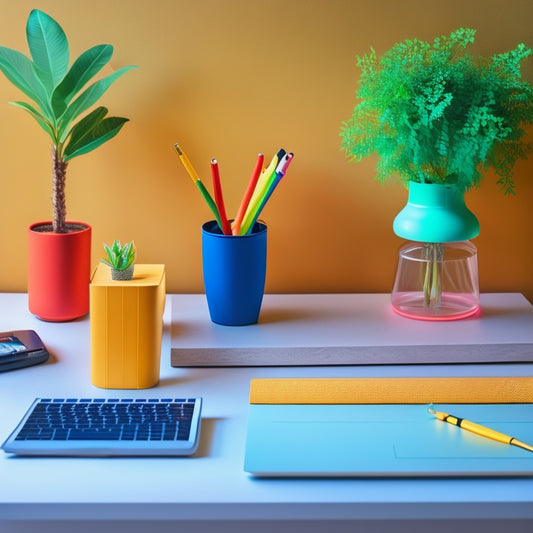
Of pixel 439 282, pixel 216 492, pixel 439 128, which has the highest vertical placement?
pixel 439 128

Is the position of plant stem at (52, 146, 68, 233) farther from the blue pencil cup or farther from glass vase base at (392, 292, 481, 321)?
glass vase base at (392, 292, 481, 321)

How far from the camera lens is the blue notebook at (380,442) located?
2.63 feet

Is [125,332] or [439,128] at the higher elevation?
[439,128]

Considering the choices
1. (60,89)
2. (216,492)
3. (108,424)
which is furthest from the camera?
(60,89)

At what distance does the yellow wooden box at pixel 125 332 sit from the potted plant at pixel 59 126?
0.20 m

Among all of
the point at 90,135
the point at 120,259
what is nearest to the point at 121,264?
the point at 120,259

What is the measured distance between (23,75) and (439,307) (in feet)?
2.32

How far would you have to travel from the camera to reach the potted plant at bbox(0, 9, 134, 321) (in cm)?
114

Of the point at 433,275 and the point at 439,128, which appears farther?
the point at 433,275

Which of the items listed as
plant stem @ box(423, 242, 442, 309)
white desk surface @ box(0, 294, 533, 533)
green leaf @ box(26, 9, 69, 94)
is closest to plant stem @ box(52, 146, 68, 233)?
green leaf @ box(26, 9, 69, 94)

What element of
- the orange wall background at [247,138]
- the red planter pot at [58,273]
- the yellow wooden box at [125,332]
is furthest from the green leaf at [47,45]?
the yellow wooden box at [125,332]

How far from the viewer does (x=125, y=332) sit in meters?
0.99

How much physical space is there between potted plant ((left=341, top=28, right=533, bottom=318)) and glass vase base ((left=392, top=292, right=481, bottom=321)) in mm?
12

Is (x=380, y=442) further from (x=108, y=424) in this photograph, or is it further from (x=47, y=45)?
(x=47, y=45)
